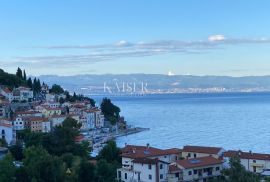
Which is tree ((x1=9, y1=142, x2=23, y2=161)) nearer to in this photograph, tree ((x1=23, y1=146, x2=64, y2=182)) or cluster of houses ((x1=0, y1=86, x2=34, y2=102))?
tree ((x1=23, y1=146, x2=64, y2=182))

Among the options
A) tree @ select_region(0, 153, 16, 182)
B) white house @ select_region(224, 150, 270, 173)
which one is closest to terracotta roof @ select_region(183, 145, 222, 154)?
white house @ select_region(224, 150, 270, 173)

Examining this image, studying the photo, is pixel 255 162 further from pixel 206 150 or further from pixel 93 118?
pixel 93 118

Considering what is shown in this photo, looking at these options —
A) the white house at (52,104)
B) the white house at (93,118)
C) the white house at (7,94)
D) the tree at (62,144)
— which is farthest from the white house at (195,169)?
the white house at (93,118)

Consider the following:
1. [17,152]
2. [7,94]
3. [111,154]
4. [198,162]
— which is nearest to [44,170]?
[111,154]

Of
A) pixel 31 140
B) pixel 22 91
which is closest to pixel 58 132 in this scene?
pixel 31 140

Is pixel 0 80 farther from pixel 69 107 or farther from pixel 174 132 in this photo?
pixel 174 132

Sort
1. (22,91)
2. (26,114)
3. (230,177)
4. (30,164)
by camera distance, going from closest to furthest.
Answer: (230,177) → (30,164) → (26,114) → (22,91)

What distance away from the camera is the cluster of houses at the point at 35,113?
33.2 meters

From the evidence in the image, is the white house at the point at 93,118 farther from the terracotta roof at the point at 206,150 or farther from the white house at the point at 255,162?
the white house at the point at 255,162

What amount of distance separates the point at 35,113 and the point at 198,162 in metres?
23.4

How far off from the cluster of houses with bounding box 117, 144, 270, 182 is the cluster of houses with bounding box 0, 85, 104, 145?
13328 millimetres

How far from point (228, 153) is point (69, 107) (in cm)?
2844

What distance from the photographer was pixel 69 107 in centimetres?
4500

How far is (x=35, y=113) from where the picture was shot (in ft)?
123
